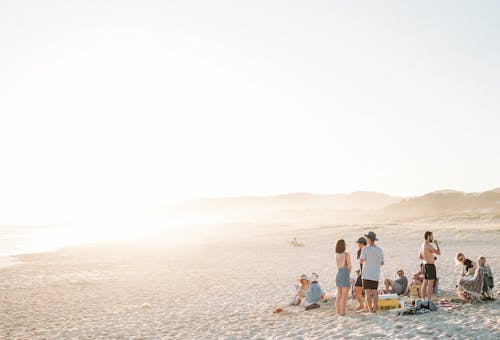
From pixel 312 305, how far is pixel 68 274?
17.1 metres

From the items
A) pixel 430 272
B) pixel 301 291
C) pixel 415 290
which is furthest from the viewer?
pixel 301 291

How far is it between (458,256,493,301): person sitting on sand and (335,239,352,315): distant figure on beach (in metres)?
3.26

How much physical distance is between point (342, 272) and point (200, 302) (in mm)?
6385

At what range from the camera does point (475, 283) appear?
11.5 metres

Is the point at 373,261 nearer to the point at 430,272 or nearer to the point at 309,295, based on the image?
the point at 430,272

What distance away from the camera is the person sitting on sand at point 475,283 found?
37.3 ft

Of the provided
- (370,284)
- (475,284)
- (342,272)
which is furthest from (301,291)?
(475,284)

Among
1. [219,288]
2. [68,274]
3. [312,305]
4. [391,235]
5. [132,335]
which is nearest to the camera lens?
[132,335]

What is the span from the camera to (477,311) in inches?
414

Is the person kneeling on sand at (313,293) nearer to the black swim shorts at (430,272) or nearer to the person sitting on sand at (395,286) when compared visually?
the person sitting on sand at (395,286)

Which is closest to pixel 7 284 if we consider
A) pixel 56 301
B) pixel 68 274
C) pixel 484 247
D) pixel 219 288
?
pixel 68 274

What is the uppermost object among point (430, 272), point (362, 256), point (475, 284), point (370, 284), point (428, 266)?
point (362, 256)

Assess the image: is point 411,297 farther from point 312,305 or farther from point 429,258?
point 312,305

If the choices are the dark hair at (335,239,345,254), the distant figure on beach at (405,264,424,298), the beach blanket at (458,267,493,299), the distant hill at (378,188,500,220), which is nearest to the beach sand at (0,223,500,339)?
the beach blanket at (458,267,493,299)
